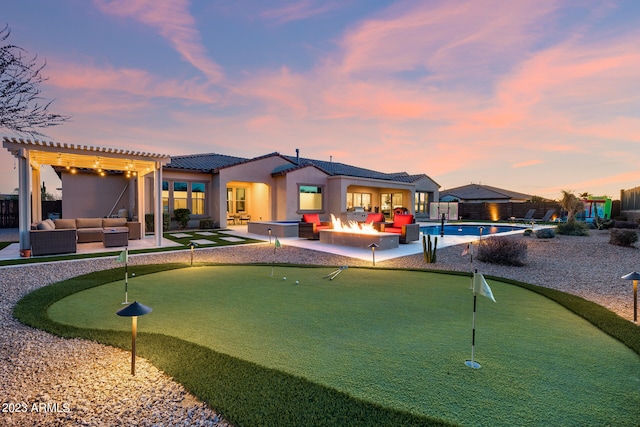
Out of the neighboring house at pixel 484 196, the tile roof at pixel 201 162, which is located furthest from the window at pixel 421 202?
the tile roof at pixel 201 162

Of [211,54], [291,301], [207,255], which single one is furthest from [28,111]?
[211,54]

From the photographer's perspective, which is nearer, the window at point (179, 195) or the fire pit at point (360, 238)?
the fire pit at point (360, 238)

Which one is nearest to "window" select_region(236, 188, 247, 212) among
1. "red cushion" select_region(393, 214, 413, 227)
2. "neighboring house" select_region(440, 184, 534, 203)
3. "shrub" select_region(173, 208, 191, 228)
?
"shrub" select_region(173, 208, 191, 228)

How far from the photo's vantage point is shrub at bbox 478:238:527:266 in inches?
319

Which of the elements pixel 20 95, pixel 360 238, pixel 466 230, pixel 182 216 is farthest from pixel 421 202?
pixel 20 95

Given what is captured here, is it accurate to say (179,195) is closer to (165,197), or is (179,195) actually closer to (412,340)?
(165,197)

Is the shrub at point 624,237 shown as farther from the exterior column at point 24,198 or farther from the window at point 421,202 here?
the exterior column at point 24,198

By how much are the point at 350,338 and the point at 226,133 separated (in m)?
18.8

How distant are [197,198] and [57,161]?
7.00 meters

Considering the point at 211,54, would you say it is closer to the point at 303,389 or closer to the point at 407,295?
the point at 407,295

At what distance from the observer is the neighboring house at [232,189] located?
1595 centimetres

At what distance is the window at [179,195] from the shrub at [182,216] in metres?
0.67

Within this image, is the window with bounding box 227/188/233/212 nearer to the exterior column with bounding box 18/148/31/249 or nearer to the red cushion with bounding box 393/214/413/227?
the exterior column with bounding box 18/148/31/249

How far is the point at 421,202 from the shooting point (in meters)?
27.2
